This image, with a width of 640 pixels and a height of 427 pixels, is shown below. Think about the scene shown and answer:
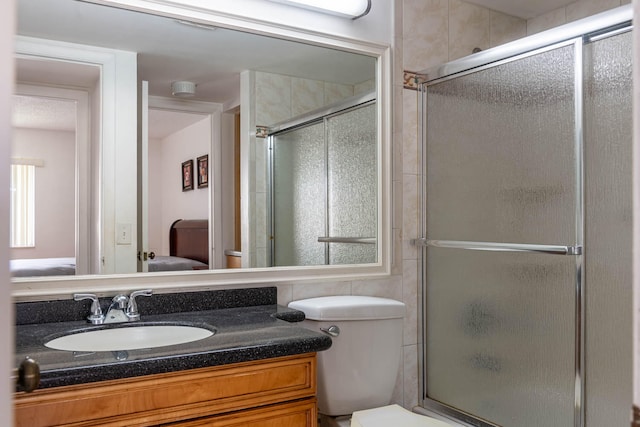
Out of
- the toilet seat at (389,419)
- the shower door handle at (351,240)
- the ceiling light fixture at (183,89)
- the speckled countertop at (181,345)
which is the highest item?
the ceiling light fixture at (183,89)

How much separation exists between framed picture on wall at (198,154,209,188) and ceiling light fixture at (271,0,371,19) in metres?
0.65

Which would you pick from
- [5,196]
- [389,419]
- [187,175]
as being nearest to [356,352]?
[389,419]

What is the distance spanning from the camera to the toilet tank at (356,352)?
6.21 ft

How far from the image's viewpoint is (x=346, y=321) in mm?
1913

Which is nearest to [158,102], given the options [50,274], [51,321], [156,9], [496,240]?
[156,9]

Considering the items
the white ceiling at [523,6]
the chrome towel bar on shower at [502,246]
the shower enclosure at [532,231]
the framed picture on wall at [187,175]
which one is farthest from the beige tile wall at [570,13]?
the framed picture on wall at [187,175]

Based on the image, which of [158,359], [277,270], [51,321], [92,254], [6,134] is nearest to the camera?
[6,134]

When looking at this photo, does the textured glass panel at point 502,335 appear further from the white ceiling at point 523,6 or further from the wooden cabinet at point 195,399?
the white ceiling at point 523,6

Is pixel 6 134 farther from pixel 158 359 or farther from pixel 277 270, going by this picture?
pixel 277 270

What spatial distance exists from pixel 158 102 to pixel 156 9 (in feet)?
1.00

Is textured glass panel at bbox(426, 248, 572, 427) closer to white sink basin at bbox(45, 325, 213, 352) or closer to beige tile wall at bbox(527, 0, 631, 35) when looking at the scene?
white sink basin at bbox(45, 325, 213, 352)

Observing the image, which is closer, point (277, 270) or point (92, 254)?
point (92, 254)

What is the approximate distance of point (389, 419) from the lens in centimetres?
174

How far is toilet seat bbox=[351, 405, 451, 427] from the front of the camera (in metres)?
1.70
